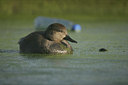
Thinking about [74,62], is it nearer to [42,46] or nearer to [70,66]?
[70,66]

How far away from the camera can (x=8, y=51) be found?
8.02 m

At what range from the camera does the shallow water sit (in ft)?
17.1

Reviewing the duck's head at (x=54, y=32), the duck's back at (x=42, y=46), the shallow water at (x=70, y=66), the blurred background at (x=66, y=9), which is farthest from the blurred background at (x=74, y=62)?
the blurred background at (x=66, y=9)

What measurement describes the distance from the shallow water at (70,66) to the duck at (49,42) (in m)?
0.17

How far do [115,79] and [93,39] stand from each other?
16.3 feet

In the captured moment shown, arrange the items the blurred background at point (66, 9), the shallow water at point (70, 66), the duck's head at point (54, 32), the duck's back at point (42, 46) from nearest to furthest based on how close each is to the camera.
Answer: the shallow water at point (70, 66)
the duck's back at point (42, 46)
the duck's head at point (54, 32)
the blurred background at point (66, 9)

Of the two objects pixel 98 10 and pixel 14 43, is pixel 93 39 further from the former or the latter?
pixel 98 10

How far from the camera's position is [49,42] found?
7559 millimetres

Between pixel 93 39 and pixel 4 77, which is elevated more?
pixel 93 39

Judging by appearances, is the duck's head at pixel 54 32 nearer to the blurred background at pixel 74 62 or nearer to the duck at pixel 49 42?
the duck at pixel 49 42

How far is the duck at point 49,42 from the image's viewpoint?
294 inches

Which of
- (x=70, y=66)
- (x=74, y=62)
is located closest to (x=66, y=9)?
(x=74, y=62)

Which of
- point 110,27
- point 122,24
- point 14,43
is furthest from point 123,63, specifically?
point 122,24

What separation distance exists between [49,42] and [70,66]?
1.45 meters
